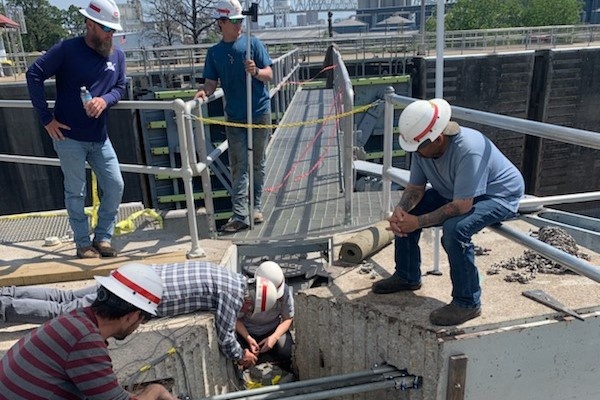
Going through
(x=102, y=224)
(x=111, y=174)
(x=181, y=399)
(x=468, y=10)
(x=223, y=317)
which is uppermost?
(x=468, y=10)

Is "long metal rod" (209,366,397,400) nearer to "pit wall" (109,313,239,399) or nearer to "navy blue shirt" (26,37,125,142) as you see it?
"pit wall" (109,313,239,399)

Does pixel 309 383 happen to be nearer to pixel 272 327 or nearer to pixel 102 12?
pixel 272 327

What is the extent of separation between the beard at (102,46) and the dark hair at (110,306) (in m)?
2.10

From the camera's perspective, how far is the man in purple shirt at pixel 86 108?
354cm

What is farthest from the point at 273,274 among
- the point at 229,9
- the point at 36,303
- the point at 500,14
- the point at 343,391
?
the point at 500,14

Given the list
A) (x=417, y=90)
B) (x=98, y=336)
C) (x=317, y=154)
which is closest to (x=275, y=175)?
(x=317, y=154)

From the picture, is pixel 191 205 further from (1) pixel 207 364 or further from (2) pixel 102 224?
(1) pixel 207 364

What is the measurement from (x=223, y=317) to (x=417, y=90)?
1447 centimetres

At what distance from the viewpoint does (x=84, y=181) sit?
3902 millimetres

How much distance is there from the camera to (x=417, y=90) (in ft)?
53.9

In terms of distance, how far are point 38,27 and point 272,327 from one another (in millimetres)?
47076

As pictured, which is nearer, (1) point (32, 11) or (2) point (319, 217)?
(2) point (319, 217)

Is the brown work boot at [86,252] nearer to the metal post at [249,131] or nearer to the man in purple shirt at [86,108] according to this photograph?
the man in purple shirt at [86,108]

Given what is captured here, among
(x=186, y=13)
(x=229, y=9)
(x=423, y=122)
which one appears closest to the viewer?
(x=423, y=122)
